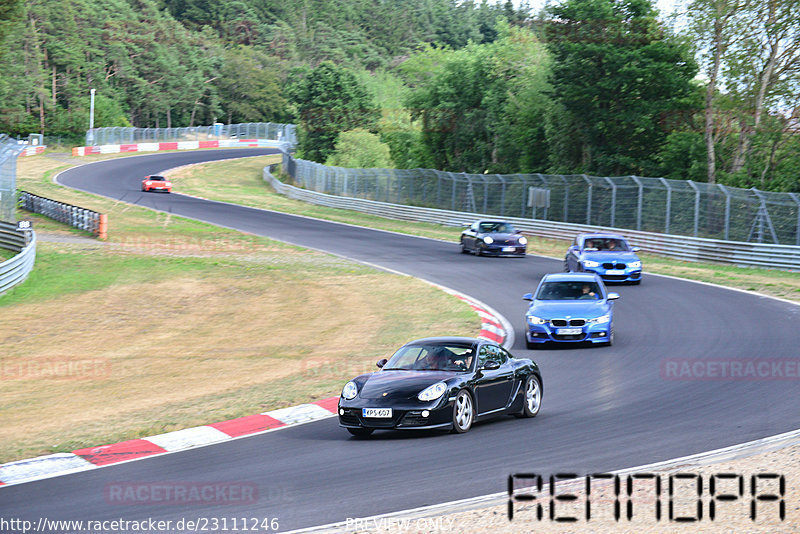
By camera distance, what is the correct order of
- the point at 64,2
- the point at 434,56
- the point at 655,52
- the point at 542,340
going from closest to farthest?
the point at 542,340, the point at 655,52, the point at 434,56, the point at 64,2

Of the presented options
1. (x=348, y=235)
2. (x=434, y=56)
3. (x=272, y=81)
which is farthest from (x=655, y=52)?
(x=272, y=81)

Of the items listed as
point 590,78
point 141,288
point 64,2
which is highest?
point 64,2

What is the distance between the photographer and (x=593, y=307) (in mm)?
18984

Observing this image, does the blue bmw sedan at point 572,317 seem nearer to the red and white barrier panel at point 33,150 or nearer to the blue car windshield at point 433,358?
the blue car windshield at point 433,358

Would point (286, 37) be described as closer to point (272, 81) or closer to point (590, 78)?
point (272, 81)

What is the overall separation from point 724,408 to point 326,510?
6.54 meters

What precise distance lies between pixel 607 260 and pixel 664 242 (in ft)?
30.8

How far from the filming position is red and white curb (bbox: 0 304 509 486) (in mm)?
10500

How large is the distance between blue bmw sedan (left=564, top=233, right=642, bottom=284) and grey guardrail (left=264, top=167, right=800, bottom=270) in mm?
6419

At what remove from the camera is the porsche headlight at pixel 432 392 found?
1153cm

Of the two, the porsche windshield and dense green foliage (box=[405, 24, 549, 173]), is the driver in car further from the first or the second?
dense green foliage (box=[405, 24, 549, 173])

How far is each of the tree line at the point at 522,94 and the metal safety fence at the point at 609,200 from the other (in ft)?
18.4

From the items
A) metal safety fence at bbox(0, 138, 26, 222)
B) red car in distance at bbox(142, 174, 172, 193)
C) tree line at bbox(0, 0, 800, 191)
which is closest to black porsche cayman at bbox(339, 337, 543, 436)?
metal safety fence at bbox(0, 138, 26, 222)

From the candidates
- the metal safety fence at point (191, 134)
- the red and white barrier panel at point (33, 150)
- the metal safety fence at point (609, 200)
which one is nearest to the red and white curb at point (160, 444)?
the metal safety fence at point (609, 200)
